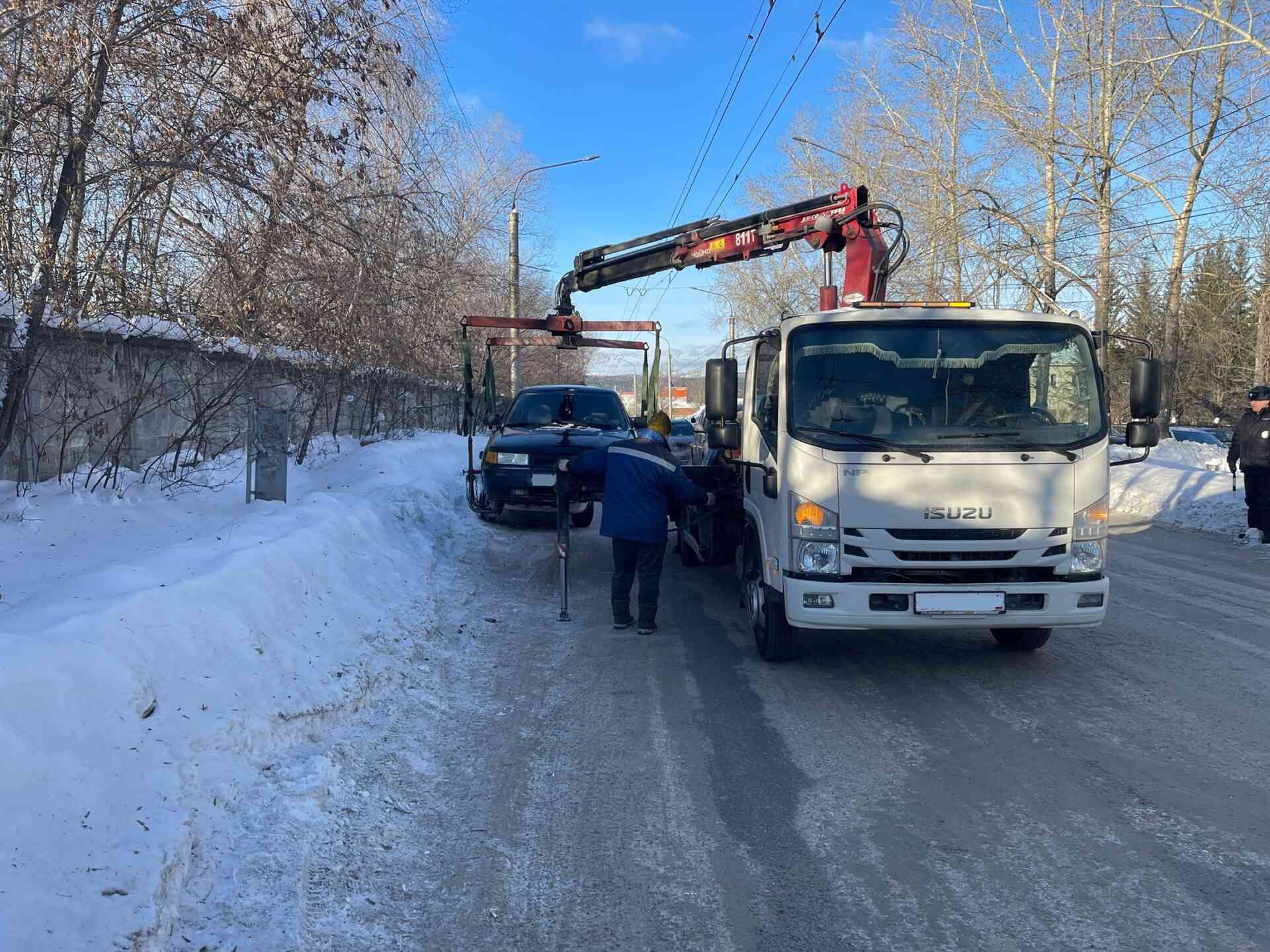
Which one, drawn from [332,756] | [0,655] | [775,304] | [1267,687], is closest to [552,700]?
[332,756]

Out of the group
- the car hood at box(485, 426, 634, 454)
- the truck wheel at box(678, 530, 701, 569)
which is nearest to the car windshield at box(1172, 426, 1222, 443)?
the car hood at box(485, 426, 634, 454)

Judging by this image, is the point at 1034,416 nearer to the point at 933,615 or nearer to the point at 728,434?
the point at 933,615

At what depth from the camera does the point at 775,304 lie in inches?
1671

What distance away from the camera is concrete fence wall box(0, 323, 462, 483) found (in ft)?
24.9

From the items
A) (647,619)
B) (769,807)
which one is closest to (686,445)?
(647,619)

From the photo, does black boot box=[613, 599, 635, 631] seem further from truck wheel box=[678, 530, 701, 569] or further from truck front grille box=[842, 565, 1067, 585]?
truck front grille box=[842, 565, 1067, 585]

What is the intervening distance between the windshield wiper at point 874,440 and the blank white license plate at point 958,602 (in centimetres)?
82

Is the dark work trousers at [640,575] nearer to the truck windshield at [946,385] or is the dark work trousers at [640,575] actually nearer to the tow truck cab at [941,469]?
the tow truck cab at [941,469]

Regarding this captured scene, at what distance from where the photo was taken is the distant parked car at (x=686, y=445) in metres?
10.7

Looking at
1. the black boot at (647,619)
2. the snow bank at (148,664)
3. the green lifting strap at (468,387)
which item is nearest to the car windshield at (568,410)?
the green lifting strap at (468,387)

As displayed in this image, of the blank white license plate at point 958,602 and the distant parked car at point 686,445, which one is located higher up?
the distant parked car at point 686,445

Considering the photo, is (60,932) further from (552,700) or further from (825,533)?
(825,533)

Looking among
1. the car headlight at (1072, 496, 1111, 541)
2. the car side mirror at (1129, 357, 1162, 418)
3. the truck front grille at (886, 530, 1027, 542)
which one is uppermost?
the car side mirror at (1129, 357, 1162, 418)

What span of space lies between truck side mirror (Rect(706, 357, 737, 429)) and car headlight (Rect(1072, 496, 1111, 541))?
7.77 feet
